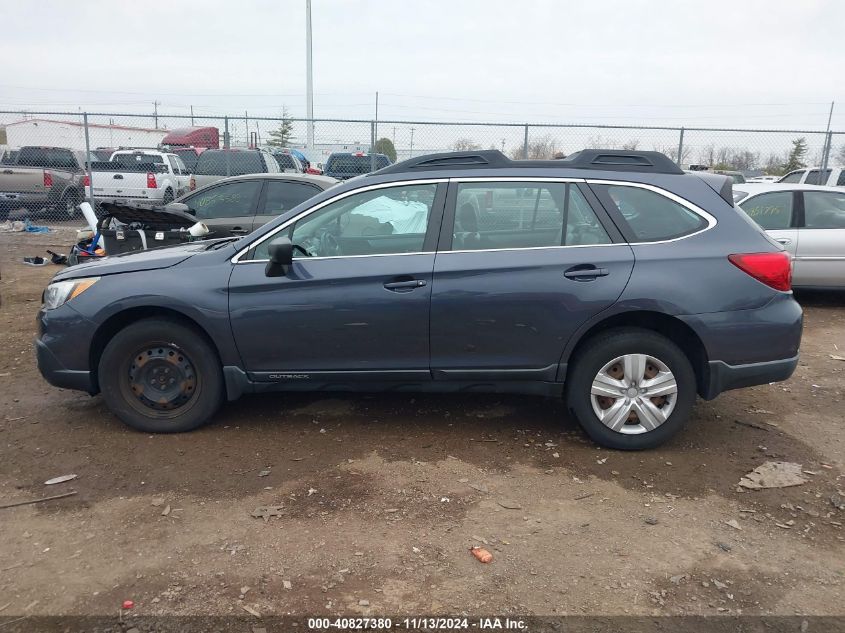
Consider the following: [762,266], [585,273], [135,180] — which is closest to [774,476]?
[762,266]

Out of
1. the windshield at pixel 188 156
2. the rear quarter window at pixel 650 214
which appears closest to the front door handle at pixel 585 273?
the rear quarter window at pixel 650 214

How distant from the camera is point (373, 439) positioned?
4.32 meters

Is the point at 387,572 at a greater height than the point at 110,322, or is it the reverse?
the point at 110,322

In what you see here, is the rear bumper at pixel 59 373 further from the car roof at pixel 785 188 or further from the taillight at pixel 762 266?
the car roof at pixel 785 188

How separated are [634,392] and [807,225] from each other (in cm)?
537

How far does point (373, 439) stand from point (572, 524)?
4.81 ft

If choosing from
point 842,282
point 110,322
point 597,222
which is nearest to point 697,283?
point 597,222

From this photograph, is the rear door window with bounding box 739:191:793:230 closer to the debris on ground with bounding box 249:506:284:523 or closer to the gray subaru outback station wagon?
the gray subaru outback station wagon

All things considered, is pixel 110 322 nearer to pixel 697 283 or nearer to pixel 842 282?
pixel 697 283

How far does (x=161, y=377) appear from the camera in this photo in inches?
170

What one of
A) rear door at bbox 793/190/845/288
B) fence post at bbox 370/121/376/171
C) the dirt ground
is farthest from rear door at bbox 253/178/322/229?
rear door at bbox 793/190/845/288

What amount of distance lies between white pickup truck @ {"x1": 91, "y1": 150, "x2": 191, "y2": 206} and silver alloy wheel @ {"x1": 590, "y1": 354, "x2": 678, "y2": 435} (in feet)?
43.1

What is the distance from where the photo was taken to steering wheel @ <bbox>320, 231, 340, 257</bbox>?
13.8ft

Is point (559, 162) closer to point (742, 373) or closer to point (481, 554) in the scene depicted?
point (742, 373)
